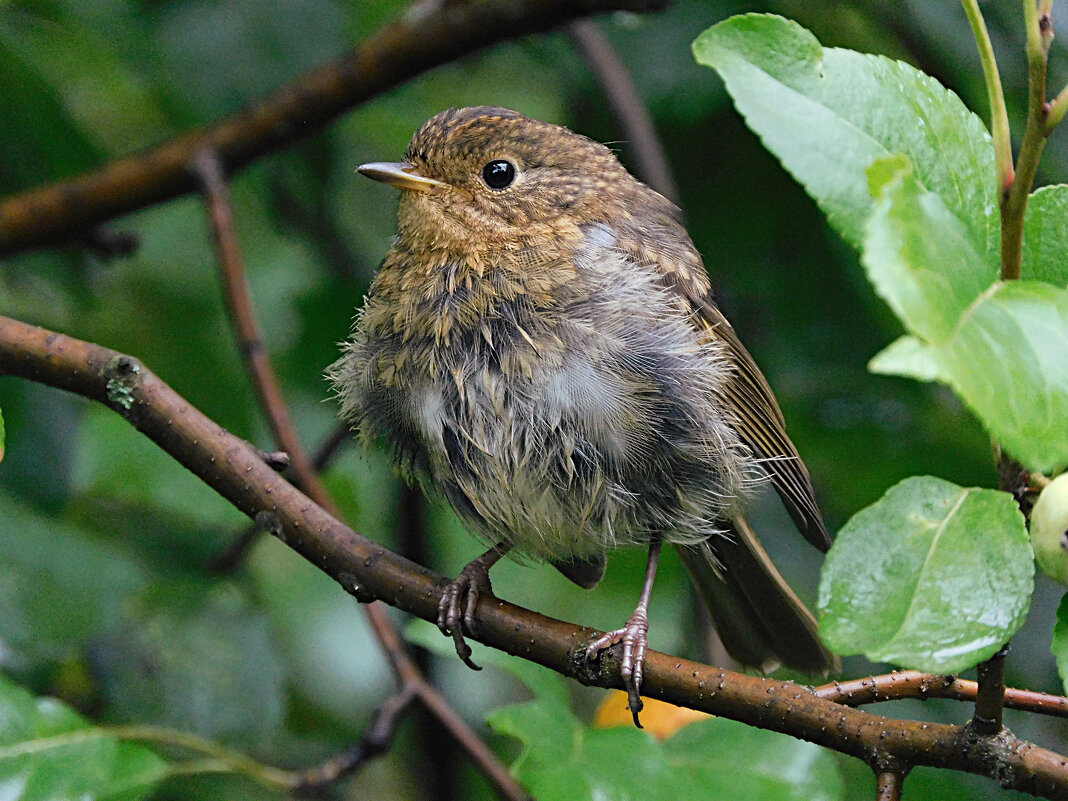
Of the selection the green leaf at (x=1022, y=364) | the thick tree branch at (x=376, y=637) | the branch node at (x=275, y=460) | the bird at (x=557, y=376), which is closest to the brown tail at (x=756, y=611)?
the bird at (x=557, y=376)

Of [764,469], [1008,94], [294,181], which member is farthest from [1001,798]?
[294,181]

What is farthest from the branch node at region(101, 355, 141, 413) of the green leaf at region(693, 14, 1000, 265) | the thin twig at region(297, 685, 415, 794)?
the green leaf at region(693, 14, 1000, 265)

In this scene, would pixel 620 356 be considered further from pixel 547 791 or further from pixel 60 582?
pixel 60 582

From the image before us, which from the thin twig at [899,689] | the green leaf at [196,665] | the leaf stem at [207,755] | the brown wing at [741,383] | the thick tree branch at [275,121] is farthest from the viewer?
the thick tree branch at [275,121]

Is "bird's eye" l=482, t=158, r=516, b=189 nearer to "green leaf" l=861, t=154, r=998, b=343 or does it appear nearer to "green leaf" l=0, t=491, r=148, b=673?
"green leaf" l=0, t=491, r=148, b=673

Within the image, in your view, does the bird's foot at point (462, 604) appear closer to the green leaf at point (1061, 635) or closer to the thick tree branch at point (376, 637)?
the thick tree branch at point (376, 637)

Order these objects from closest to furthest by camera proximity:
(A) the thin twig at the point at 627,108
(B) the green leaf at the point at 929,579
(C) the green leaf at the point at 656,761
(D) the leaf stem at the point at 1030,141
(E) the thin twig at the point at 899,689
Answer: (D) the leaf stem at the point at 1030,141 < (B) the green leaf at the point at 929,579 < (E) the thin twig at the point at 899,689 < (C) the green leaf at the point at 656,761 < (A) the thin twig at the point at 627,108

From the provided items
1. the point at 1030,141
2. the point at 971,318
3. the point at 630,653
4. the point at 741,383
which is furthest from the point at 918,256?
Result: the point at 741,383
